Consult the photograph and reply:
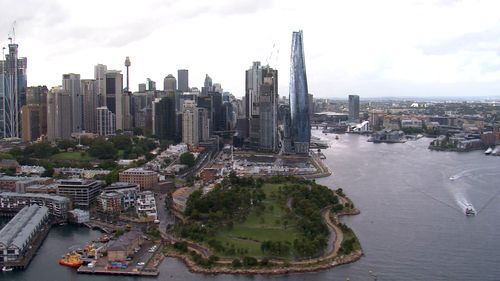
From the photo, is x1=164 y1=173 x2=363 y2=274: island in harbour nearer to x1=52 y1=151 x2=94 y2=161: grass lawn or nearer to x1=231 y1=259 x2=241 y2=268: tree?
x1=231 y1=259 x2=241 y2=268: tree

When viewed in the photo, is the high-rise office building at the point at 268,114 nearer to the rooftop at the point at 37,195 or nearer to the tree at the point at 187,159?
the tree at the point at 187,159

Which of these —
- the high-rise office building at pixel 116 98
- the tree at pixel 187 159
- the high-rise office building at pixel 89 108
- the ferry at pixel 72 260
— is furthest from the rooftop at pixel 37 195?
the high-rise office building at pixel 116 98

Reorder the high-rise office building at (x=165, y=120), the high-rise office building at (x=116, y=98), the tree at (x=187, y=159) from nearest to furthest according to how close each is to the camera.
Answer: the tree at (x=187, y=159), the high-rise office building at (x=165, y=120), the high-rise office building at (x=116, y=98)

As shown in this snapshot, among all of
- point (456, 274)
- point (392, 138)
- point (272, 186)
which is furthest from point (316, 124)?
point (456, 274)

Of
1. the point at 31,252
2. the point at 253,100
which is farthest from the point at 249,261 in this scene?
the point at 253,100

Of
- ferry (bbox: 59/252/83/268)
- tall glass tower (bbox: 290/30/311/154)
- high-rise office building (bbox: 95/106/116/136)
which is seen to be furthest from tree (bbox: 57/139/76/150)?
ferry (bbox: 59/252/83/268)

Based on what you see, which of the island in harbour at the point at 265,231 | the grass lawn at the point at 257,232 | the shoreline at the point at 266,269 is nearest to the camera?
the shoreline at the point at 266,269

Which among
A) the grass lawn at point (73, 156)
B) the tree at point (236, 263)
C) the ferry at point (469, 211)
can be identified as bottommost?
the tree at point (236, 263)
